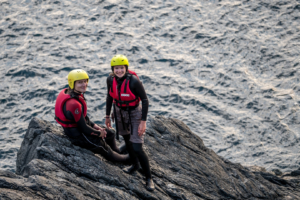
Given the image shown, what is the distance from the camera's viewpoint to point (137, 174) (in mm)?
10039

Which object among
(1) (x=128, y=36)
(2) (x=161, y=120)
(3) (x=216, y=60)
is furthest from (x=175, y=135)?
(1) (x=128, y=36)

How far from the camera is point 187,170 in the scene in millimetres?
11422

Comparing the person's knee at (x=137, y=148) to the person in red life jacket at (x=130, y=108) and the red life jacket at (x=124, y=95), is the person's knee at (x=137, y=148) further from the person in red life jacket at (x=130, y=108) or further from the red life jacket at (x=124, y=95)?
the red life jacket at (x=124, y=95)

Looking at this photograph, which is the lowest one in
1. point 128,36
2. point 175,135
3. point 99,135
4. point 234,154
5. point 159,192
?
point 234,154

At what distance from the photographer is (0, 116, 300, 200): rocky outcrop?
7.93m

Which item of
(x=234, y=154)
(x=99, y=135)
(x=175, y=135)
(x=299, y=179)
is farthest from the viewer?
(x=234, y=154)

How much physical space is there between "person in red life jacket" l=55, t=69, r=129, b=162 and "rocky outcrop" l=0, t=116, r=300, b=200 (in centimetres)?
33

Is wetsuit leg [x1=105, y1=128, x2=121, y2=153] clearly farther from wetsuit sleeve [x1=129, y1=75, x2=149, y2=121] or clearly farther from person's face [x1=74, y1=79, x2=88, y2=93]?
person's face [x1=74, y1=79, x2=88, y2=93]

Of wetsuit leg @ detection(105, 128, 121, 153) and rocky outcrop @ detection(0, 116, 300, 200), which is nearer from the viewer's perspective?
rocky outcrop @ detection(0, 116, 300, 200)

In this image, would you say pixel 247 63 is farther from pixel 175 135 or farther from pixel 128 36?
pixel 175 135

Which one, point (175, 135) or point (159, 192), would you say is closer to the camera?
point (159, 192)

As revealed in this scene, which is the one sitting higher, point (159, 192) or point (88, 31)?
point (88, 31)

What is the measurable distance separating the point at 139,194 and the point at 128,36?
70.6 feet

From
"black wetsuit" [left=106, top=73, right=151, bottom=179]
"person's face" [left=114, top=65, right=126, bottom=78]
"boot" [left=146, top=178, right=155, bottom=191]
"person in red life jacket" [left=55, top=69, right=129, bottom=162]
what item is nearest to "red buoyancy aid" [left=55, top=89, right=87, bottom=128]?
"person in red life jacket" [left=55, top=69, right=129, bottom=162]
